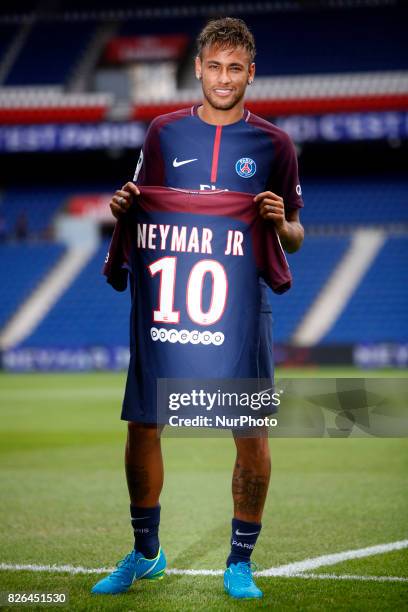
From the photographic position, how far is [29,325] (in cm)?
2528

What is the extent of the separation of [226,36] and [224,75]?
0.49 feet

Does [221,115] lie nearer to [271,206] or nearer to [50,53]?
[271,206]

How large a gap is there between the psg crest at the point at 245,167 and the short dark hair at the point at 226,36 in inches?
15.6

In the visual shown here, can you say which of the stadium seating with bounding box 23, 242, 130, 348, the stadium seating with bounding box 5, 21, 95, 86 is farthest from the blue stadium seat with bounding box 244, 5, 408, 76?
the stadium seating with bounding box 23, 242, 130, 348

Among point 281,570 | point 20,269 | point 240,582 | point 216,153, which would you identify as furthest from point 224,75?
point 20,269

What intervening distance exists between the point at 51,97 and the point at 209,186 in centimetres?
2441

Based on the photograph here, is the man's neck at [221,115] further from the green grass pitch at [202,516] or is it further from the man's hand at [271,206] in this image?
the green grass pitch at [202,516]

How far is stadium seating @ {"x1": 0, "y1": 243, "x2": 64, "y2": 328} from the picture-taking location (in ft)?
85.4

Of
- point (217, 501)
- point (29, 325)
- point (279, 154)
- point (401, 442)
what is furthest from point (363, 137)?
point (279, 154)

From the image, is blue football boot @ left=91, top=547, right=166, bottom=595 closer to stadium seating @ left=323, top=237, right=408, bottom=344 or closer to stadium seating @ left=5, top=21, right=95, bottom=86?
stadium seating @ left=323, top=237, right=408, bottom=344

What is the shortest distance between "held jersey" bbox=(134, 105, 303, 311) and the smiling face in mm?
100

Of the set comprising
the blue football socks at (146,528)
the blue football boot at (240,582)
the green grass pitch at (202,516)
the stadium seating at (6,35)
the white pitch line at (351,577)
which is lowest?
the green grass pitch at (202,516)

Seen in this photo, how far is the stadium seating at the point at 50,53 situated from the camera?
28453 mm

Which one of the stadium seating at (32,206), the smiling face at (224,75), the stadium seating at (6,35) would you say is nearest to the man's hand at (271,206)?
the smiling face at (224,75)
